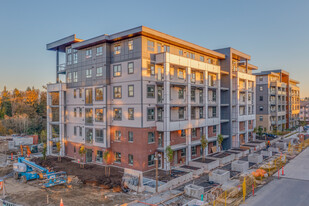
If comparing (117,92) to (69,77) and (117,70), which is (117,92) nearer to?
(117,70)

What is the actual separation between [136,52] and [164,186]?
1649 cm

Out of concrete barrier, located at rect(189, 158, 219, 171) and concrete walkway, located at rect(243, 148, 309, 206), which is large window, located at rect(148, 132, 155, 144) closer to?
concrete barrier, located at rect(189, 158, 219, 171)

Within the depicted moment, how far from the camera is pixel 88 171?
2872 centimetres

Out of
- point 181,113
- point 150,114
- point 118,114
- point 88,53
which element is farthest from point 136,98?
point 88,53

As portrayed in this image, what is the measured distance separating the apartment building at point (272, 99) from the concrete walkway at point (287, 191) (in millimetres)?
39096

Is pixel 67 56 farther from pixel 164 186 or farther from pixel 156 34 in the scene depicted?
pixel 164 186

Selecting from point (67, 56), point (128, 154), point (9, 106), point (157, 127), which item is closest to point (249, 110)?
point (157, 127)

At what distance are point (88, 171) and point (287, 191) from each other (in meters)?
22.2

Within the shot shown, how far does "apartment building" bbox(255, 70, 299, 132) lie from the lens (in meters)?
66.9

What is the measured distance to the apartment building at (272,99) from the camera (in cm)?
6688

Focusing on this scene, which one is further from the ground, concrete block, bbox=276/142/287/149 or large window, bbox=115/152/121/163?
large window, bbox=115/152/121/163

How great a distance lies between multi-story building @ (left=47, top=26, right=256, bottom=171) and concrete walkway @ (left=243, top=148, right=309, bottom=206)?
1173cm

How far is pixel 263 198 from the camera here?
20109mm

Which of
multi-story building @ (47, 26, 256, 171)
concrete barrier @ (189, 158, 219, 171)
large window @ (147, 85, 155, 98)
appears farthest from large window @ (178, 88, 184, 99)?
concrete barrier @ (189, 158, 219, 171)
